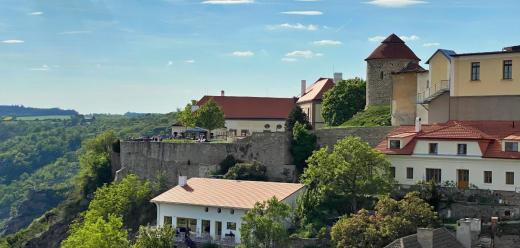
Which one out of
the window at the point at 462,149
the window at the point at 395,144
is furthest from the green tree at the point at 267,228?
the window at the point at 462,149

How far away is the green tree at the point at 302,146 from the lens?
52.2 metres

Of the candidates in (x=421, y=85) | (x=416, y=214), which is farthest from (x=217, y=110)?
(x=416, y=214)

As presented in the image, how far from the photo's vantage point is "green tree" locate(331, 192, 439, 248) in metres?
34.1

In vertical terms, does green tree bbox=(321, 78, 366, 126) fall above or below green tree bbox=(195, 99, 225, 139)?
above

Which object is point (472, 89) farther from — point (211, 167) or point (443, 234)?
point (211, 167)

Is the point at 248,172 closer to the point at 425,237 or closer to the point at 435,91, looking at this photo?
the point at 435,91

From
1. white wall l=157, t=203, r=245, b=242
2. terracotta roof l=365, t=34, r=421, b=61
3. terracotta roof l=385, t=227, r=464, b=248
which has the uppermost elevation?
terracotta roof l=365, t=34, r=421, b=61

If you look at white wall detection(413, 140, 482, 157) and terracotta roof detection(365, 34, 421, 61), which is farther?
terracotta roof detection(365, 34, 421, 61)

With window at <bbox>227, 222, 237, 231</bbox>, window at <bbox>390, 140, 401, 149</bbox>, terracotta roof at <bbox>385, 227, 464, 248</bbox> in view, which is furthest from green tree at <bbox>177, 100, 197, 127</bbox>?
terracotta roof at <bbox>385, 227, 464, 248</bbox>

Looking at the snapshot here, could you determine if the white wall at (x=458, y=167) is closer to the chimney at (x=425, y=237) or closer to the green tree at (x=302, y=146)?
the green tree at (x=302, y=146)

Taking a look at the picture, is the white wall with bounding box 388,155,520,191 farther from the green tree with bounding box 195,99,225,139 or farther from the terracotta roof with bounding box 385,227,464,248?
the green tree with bounding box 195,99,225,139

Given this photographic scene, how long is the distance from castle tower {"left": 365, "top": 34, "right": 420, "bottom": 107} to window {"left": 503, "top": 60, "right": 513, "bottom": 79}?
52.0 ft

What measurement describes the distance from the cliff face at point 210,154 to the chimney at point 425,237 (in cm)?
1816

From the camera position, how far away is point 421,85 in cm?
5184
